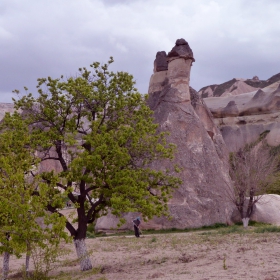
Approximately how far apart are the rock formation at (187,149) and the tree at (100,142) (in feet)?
33.0

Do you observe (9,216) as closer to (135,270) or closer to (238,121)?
(135,270)

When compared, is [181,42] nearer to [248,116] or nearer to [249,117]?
[249,117]

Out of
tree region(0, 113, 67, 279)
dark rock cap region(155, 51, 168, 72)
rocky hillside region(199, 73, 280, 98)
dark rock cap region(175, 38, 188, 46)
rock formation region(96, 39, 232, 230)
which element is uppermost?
rocky hillside region(199, 73, 280, 98)

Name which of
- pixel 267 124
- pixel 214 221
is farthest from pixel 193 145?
pixel 267 124

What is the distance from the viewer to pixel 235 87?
6238 cm

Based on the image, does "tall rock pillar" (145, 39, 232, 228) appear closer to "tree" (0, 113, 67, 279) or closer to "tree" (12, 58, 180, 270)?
"tree" (12, 58, 180, 270)

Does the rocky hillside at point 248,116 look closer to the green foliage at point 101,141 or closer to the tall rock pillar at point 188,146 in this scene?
the tall rock pillar at point 188,146

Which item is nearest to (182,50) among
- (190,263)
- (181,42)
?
(181,42)

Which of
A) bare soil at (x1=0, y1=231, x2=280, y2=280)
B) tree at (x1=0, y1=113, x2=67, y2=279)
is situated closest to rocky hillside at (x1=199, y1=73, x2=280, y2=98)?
bare soil at (x1=0, y1=231, x2=280, y2=280)

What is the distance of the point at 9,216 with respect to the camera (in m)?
7.82

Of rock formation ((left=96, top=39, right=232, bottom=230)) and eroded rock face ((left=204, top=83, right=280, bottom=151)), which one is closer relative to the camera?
rock formation ((left=96, top=39, right=232, bottom=230))

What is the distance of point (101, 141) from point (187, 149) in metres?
13.9

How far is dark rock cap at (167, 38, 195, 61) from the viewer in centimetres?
2528

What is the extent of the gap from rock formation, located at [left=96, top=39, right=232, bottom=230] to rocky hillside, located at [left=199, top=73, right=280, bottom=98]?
35.4 metres
